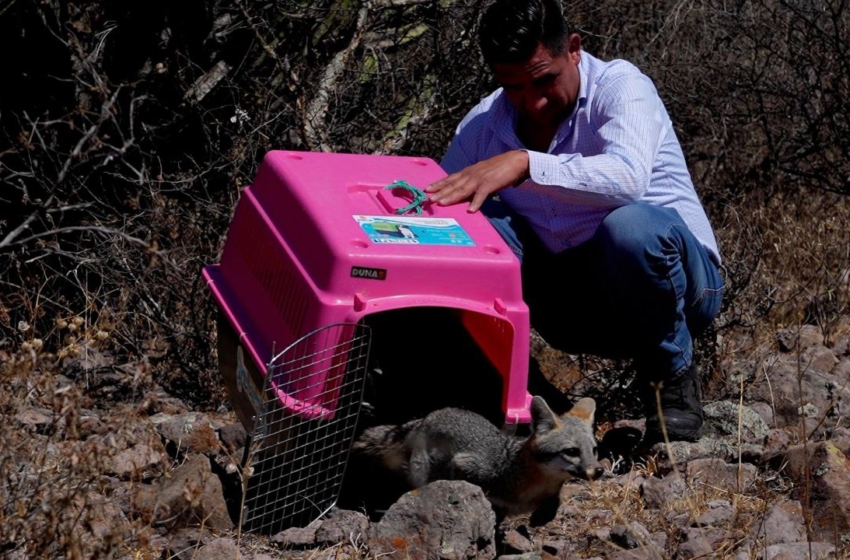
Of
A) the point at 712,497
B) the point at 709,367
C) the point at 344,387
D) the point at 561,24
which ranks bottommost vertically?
the point at 709,367

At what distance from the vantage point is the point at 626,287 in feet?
13.9

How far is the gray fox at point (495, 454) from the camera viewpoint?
3.92 metres

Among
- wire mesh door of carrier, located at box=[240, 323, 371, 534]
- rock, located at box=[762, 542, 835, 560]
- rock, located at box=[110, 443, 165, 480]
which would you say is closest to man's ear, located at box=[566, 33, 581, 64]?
wire mesh door of carrier, located at box=[240, 323, 371, 534]

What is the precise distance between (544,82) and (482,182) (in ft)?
1.67

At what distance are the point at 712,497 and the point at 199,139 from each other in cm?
322

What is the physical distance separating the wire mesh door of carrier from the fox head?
0.63m

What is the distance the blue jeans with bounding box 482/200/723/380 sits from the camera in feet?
13.6

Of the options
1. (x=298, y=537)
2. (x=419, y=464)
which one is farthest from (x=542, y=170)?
(x=298, y=537)

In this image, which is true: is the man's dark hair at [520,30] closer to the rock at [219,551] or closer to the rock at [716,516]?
the rock at [716,516]

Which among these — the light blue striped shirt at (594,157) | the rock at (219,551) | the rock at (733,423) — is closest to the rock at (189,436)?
the rock at (219,551)

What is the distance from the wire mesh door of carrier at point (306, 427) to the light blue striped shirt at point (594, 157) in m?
0.93

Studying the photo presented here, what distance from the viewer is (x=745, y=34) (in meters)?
6.93

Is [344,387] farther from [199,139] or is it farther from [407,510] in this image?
[199,139]

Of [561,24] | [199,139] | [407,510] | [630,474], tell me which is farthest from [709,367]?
[199,139]
